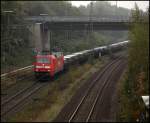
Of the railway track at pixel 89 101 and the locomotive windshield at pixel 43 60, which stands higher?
the locomotive windshield at pixel 43 60

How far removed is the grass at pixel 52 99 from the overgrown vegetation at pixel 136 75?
5.14 meters

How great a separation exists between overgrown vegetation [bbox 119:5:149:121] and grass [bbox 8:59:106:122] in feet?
16.9

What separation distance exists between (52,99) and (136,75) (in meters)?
7.29

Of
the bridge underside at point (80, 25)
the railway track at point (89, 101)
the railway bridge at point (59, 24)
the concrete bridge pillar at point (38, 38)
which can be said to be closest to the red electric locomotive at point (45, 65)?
the railway track at point (89, 101)

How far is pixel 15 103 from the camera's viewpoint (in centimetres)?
3178

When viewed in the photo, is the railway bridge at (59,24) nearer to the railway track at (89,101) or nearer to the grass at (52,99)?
the grass at (52,99)

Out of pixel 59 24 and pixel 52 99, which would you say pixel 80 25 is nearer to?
pixel 59 24

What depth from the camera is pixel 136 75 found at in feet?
101

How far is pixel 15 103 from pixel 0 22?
32555 mm

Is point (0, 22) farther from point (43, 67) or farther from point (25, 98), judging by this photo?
point (25, 98)

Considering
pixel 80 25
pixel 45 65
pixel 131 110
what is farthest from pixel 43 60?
pixel 80 25

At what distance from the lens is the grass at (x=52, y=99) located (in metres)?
26.9

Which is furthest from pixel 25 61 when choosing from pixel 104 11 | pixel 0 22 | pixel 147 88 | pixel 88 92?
pixel 104 11

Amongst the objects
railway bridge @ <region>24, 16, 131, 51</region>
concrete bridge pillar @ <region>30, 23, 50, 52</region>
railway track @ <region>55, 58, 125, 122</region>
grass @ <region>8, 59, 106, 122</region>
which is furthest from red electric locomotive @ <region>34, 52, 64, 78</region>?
railway bridge @ <region>24, 16, 131, 51</region>
